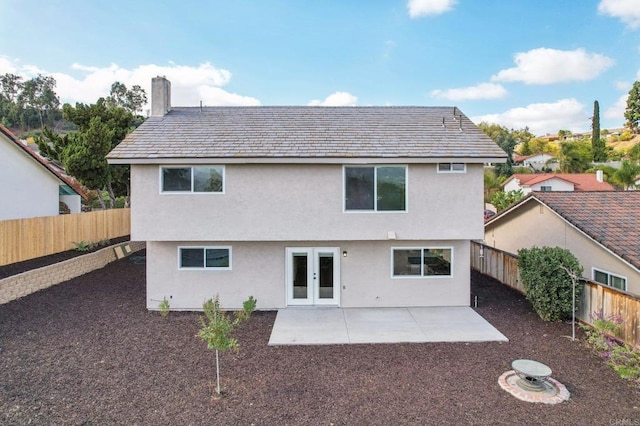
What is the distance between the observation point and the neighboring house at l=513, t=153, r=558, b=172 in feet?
191

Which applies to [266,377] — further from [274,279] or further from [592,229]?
[592,229]

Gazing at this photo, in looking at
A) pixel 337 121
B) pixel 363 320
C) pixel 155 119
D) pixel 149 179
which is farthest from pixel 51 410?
pixel 337 121

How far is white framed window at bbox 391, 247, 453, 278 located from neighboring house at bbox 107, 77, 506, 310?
0.11ft

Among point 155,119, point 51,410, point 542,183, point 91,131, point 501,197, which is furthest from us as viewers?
point 542,183

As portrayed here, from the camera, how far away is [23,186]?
1898 centimetres

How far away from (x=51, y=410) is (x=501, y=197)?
98.1 ft

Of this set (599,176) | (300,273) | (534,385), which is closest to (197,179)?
(300,273)

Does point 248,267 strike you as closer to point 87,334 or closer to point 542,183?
point 87,334

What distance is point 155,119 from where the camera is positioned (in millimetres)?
13812

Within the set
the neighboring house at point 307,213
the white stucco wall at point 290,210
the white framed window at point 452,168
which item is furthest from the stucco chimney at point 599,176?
the white framed window at point 452,168

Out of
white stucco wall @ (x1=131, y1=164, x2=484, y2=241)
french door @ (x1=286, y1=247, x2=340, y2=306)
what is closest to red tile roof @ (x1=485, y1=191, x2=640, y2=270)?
white stucco wall @ (x1=131, y1=164, x2=484, y2=241)

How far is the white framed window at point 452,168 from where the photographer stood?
11789 mm

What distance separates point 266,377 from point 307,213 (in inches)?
207

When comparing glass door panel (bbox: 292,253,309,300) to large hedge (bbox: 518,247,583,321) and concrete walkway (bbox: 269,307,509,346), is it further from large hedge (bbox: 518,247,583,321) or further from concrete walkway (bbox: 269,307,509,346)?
large hedge (bbox: 518,247,583,321)
